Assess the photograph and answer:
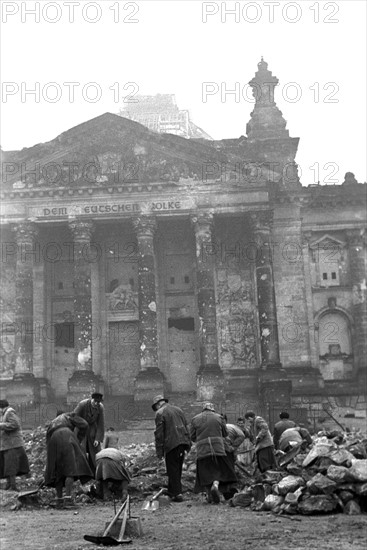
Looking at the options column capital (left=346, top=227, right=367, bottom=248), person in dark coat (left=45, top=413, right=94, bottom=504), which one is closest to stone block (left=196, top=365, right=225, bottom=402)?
column capital (left=346, top=227, right=367, bottom=248)

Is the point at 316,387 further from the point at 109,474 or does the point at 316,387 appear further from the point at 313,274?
the point at 109,474

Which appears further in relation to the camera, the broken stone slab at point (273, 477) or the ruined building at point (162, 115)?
the ruined building at point (162, 115)

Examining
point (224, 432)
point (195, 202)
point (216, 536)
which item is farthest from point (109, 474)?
point (195, 202)

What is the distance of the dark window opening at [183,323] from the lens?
107 ft

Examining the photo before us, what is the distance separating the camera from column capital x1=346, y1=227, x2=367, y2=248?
3256 centimetres

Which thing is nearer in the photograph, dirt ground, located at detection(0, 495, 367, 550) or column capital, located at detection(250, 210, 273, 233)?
dirt ground, located at detection(0, 495, 367, 550)

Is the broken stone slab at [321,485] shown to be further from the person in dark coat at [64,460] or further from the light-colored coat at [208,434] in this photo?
the person in dark coat at [64,460]

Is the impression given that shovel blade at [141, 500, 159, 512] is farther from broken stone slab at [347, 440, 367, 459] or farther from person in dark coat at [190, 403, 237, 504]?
broken stone slab at [347, 440, 367, 459]

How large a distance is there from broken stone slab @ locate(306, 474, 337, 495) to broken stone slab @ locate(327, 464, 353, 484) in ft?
0.28

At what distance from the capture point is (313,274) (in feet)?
108

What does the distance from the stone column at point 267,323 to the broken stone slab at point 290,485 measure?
16.0 meters

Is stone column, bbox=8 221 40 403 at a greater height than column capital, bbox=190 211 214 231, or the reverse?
column capital, bbox=190 211 214 231

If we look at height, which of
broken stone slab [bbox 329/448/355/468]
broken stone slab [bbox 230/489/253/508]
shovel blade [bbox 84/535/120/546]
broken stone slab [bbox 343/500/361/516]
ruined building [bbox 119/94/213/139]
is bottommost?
broken stone slab [bbox 230/489/253/508]

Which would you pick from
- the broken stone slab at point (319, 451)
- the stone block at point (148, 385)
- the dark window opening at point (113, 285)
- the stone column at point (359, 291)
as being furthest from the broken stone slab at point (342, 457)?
the dark window opening at point (113, 285)
